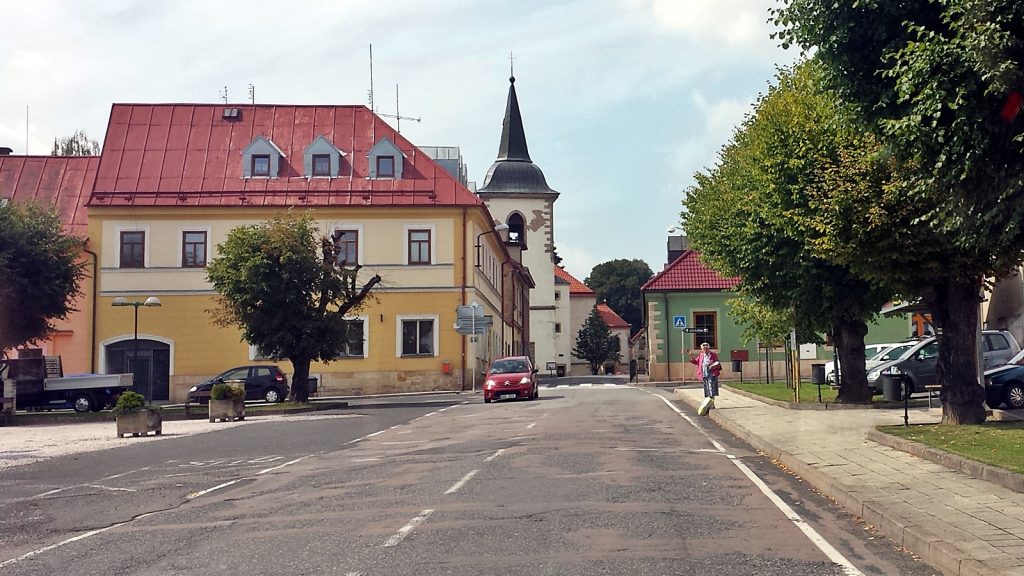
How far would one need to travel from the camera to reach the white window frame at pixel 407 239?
50.4 meters

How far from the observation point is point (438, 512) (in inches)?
420

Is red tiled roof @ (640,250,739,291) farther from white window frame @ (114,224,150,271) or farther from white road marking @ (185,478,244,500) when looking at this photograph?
white road marking @ (185,478,244,500)

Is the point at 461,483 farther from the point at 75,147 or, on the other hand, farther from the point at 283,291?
the point at 75,147

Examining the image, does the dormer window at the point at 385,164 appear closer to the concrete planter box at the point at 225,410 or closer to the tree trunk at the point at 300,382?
the tree trunk at the point at 300,382

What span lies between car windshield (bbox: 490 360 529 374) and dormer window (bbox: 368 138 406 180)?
17.0m

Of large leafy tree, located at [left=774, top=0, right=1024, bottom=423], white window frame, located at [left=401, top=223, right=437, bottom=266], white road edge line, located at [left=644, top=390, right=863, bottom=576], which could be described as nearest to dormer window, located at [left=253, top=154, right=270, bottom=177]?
white window frame, located at [left=401, top=223, right=437, bottom=266]

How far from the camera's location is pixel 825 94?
14664 mm

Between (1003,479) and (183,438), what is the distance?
1658cm

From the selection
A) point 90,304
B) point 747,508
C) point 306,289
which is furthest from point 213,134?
point 747,508

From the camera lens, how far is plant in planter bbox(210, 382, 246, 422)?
1144 inches

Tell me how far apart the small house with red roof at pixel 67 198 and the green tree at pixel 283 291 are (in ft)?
53.3

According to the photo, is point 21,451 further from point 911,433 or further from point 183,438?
point 911,433

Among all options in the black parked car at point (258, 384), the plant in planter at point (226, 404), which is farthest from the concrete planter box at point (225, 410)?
the black parked car at point (258, 384)

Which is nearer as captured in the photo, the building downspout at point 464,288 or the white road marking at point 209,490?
the white road marking at point 209,490
